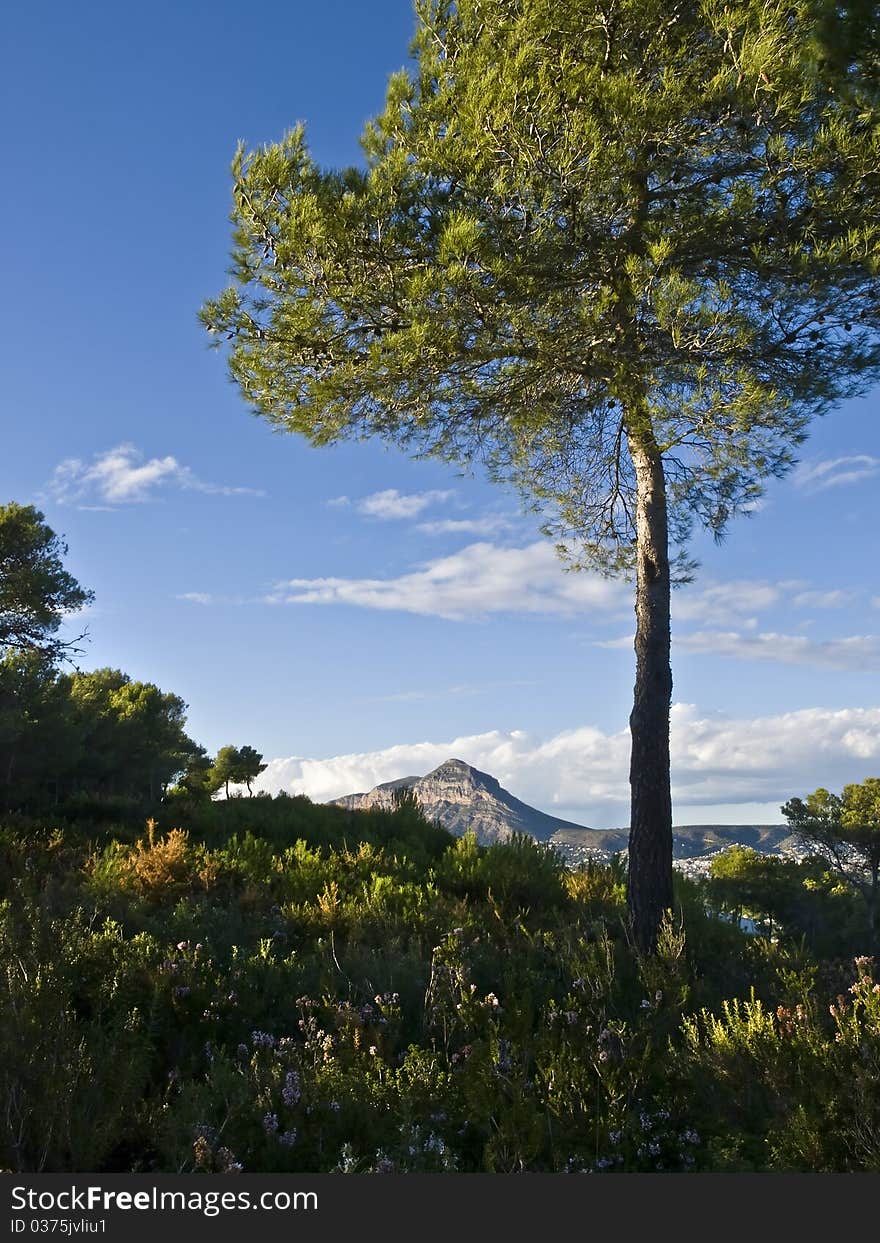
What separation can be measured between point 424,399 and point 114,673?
33.6 meters

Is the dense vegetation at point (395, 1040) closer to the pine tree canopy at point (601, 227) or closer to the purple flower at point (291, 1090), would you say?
the purple flower at point (291, 1090)

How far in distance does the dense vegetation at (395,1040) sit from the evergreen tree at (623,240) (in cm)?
217

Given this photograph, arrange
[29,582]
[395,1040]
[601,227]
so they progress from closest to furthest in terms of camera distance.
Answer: [395,1040] → [601,227] → [29,582]

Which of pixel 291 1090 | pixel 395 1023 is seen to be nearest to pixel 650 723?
pixel 395 1023

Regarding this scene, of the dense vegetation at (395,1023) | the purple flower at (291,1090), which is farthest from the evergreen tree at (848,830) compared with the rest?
the purple flower at (291,1090)

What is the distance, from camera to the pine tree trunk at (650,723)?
8.63 m

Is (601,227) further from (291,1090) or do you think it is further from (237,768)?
(237,768)

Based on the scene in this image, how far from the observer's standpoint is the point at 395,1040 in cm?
507

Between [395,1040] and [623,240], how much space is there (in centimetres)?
814

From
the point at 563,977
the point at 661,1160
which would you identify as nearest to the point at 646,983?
the point at 563,977

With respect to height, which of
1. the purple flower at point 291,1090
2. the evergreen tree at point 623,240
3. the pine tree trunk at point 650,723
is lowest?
the purple flower at point 291,1090

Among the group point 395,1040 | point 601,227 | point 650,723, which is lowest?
point 395,1040

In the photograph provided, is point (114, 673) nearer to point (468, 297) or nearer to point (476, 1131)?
point (468, 297)

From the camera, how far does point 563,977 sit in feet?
22.2
